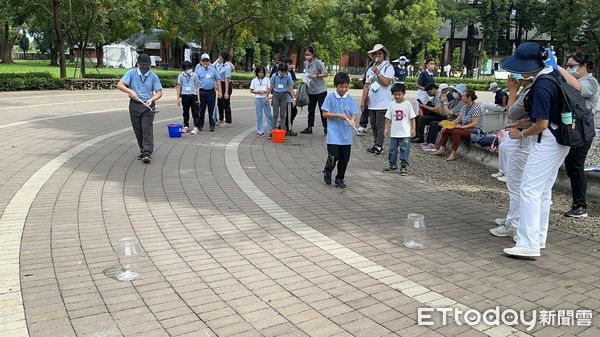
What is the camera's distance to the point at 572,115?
472 cm

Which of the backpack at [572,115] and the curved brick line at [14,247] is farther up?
the backpack at [572,115]

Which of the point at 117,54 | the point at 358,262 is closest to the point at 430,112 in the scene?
the point at 358,262

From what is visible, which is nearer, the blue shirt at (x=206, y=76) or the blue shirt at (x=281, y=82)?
the blue shirt at (x=281, y=82)

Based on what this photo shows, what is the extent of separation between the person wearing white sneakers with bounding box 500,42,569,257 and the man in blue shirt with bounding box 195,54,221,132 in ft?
27.4

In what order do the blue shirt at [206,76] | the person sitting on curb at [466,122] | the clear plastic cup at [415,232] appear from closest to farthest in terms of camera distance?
the clear plastic cup at [415,232]
the person sitting on curb at [466,122]
the blue shirt at [206,76]

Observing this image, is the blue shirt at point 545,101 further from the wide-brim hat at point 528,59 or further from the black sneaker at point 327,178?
the black sneaker at point 327,178

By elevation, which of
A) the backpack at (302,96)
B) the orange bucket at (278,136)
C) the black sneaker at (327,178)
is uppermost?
the backpack at (302,96)

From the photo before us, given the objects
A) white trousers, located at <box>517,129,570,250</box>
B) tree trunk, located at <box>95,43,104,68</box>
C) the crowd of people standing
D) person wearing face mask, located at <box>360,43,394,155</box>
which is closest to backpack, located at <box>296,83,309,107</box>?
the crowd of people standing

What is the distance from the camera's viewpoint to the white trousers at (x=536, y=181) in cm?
477

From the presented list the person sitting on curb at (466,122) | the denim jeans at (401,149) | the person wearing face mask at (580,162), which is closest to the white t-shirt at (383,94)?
the person sitting on curb at (466,122)

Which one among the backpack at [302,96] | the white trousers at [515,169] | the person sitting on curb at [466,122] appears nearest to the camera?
the white trousers at [515,169]

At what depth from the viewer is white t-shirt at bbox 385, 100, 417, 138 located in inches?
330

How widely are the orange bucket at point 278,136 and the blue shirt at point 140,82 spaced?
3.13 metres

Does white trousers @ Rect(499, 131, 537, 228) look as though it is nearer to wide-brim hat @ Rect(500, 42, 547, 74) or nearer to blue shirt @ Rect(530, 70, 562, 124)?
blue shirt @ Rect(530, 70, 562, 124)
